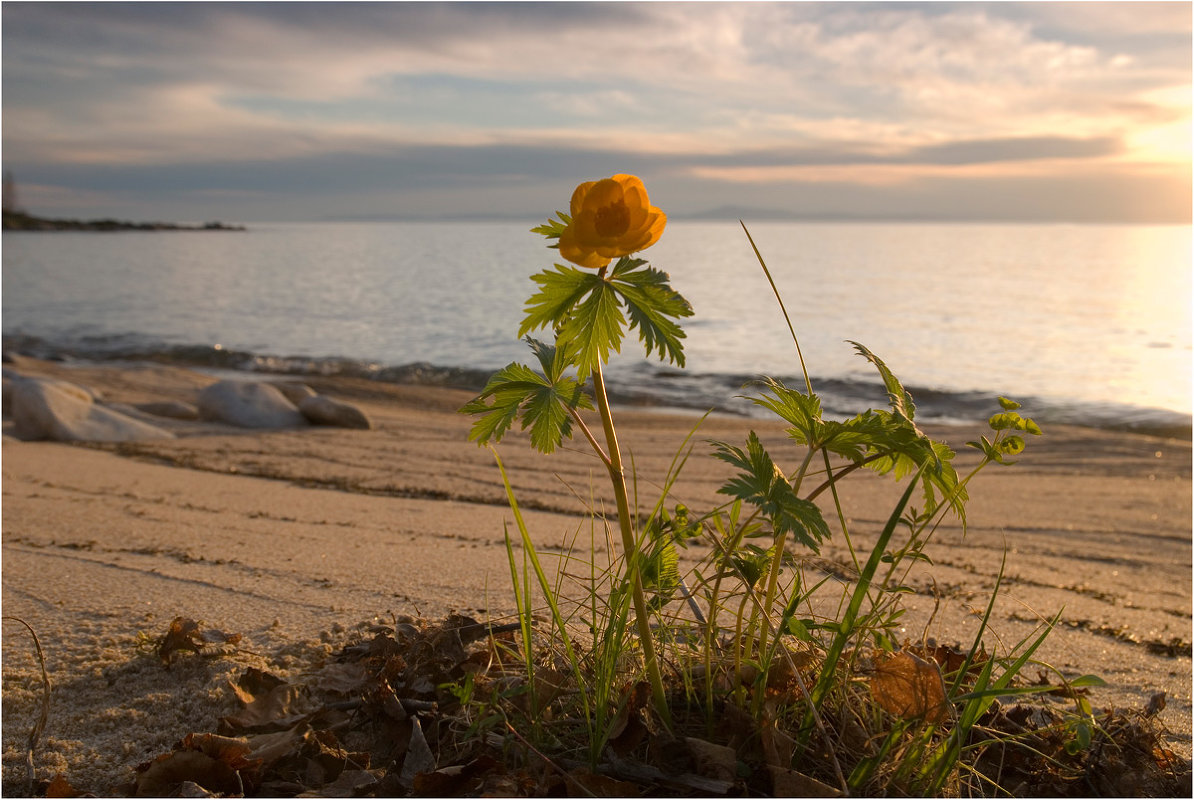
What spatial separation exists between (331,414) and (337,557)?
17.5 ft

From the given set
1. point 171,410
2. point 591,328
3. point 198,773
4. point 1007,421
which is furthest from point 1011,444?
point 171,410

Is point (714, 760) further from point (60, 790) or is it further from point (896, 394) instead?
point (60, 790)

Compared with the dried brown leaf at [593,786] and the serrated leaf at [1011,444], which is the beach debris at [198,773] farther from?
the serrated leaf at [1011,444]

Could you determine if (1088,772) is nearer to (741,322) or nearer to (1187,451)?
(1187,451)

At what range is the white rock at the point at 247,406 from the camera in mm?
8461

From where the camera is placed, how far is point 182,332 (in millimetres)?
20312

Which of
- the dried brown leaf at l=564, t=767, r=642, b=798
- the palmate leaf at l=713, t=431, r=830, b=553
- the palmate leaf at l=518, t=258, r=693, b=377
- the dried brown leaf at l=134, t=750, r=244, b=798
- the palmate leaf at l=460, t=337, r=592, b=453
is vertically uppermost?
the palmate leaf at l=518, t=258, r=693, b=377

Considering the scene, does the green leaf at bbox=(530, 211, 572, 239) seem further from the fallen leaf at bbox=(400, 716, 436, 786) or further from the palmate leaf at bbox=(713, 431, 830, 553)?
the fallen leaf at bbox=(400, 716, 436, 786)

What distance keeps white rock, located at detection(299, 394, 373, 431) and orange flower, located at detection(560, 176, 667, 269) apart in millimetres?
7652

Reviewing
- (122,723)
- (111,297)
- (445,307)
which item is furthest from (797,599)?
(111,297)

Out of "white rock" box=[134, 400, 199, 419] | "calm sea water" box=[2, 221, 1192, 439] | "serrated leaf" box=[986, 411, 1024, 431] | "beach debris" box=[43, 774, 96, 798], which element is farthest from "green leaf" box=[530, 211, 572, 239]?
"white rock" box=[134, 400, 199, 419]

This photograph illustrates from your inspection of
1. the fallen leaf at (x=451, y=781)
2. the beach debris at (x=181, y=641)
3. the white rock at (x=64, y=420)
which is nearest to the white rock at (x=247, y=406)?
the white rock at (x=64, y=420)

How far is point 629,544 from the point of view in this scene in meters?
1.63

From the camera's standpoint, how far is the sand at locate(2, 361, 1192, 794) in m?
2.42
